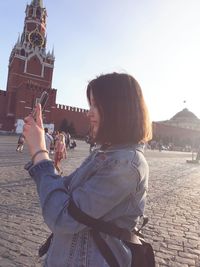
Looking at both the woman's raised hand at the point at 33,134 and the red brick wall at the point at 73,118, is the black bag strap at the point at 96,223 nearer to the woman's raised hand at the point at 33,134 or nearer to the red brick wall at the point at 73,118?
the woman's raised hand at the point at 33,134

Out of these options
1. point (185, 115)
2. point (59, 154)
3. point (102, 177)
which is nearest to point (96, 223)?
point (102, 177)

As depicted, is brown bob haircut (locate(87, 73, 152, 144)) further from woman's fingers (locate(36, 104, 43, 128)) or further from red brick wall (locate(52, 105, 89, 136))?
red brick wall (locate(52, 105, 89, 136))

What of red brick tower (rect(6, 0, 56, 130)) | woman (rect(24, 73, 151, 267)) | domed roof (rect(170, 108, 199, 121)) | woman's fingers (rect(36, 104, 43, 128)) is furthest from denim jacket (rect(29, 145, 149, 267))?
domed roof (rect(170, 108, 199, 121))

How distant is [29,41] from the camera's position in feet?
196

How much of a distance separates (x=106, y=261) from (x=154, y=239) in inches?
139

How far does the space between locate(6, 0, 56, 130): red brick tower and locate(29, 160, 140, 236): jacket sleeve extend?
5069cm

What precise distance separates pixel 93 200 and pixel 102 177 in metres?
0.10

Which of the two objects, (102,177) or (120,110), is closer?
(102,177)

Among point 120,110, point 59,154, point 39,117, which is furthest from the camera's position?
point 59,154

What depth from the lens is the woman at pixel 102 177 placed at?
144cm

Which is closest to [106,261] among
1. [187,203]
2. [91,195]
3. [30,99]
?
[91,195]

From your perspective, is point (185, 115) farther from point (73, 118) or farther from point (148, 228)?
point (148, 228)

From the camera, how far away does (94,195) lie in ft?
4.70

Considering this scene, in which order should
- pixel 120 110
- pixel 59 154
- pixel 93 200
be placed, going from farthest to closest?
1. pixel 59 154
2. pixel 120 110
3. pixel 93 200
